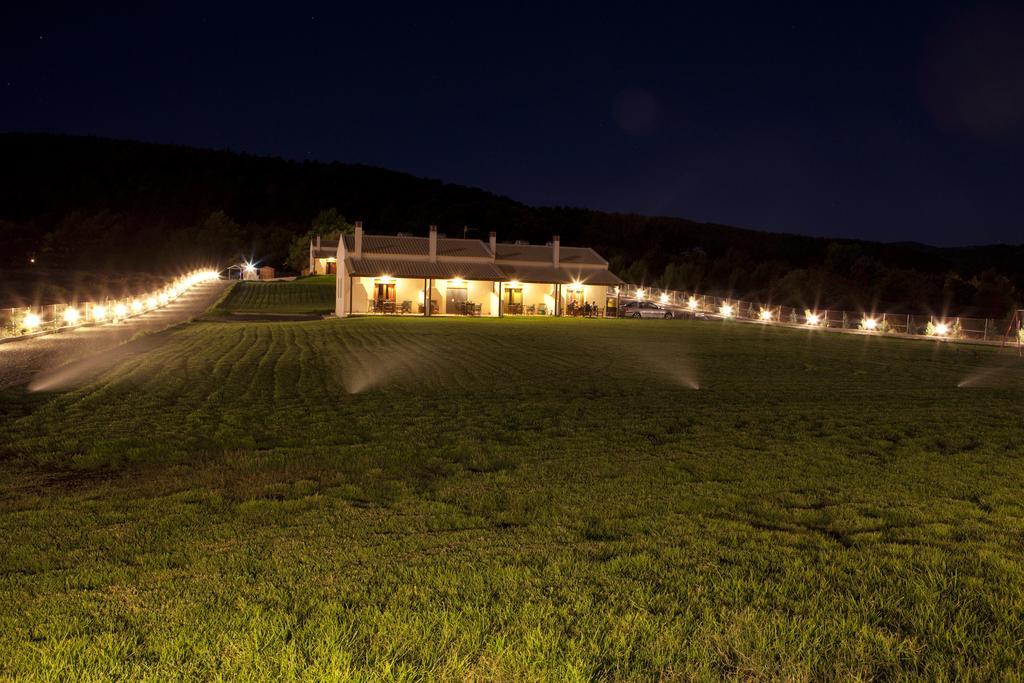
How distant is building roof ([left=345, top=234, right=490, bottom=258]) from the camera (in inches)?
1916

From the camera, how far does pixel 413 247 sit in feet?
161

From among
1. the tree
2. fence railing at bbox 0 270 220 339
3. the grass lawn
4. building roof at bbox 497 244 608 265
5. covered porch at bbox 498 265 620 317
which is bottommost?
the grass lawn

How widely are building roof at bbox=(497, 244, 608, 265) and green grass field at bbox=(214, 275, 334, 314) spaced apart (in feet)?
43.2

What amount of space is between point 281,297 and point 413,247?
13510 millimetres

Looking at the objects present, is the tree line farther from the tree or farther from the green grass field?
the green grass field

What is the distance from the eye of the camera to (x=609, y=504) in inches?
260

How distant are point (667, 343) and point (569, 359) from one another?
865 cm

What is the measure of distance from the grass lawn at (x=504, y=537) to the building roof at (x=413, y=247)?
117ft

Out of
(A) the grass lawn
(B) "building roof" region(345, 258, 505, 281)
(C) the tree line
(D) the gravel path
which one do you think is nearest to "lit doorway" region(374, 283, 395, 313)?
(B) "building roof" region(345, 258, 505, 281)

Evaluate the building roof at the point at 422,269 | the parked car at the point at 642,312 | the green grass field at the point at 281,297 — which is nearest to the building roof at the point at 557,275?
the building roof at the point at 422,269

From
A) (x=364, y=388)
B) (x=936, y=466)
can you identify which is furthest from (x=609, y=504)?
(x=364, y=388)

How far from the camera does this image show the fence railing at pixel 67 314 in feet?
77.3

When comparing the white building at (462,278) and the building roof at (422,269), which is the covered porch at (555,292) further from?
the building roof at (422,269)

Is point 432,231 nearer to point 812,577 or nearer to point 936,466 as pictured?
point 936,466
